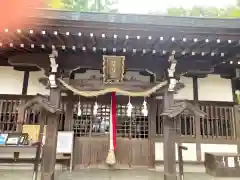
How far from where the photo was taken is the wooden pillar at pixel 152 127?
22.9ft

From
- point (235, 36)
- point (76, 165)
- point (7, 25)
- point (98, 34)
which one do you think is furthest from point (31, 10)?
point (76, 165)

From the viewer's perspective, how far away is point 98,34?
448 cm

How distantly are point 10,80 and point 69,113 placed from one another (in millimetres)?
2229

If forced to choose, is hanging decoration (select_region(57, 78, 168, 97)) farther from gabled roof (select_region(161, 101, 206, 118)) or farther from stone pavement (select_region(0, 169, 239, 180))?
stone pavement (select_region(0, 169, 239, 180))

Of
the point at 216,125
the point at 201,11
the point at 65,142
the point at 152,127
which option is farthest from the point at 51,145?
the point at 201,11

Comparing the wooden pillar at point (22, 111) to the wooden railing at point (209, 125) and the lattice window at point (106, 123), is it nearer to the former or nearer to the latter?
the lattice window at point (106, 123)

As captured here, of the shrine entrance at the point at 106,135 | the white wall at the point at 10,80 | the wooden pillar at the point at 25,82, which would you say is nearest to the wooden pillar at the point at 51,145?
the shrine entrance at the point at 106,135

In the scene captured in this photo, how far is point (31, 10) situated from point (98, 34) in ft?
4.55

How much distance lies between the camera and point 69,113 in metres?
7.02

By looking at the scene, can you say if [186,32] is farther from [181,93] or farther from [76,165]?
[76,165]

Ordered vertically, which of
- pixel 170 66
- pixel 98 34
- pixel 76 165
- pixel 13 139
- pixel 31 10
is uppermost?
pixel 31 10

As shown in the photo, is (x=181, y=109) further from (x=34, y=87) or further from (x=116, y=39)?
(x=34, y=87)

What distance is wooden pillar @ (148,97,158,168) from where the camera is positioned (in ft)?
22.9

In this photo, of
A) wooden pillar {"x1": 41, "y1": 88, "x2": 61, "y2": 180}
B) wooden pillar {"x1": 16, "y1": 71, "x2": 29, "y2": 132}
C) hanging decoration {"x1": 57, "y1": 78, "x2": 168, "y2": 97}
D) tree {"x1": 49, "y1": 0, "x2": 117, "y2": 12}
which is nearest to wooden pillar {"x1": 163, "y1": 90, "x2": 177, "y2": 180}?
hanging decoration {"x1": 57, "y1": 78, "x2": 168, "y2": 97}
